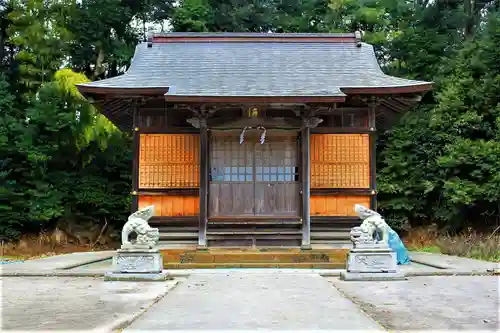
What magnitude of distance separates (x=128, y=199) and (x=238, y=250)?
10.6 metres

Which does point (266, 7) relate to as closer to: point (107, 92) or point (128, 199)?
point (128, 199)

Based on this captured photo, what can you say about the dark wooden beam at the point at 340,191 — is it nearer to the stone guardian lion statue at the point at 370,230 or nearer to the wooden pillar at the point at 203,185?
the wooden pillar at the point at 203,185

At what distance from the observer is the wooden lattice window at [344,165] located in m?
12.1

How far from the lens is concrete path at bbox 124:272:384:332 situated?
4.83 metres

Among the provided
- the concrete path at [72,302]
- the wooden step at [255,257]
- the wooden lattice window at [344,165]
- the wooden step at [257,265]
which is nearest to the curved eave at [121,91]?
the wooden step at [255,257]

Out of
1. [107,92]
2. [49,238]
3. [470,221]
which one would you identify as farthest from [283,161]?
[49,238]

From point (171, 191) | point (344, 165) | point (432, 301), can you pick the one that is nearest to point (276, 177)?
point (344, 165)

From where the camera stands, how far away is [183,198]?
12.1 metres

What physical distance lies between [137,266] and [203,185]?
3314 millimetres

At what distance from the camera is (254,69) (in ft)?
42.1

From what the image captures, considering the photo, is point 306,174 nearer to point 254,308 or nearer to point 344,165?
point 344,165

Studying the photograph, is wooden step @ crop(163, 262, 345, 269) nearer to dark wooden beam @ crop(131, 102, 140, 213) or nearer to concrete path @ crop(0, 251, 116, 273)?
concrete path @ crop(0, 251, 116, 273)

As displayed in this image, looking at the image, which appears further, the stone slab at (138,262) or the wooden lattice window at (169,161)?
the wooden lattice window at (169,161)

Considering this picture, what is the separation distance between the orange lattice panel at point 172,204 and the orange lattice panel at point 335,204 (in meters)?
2.77
